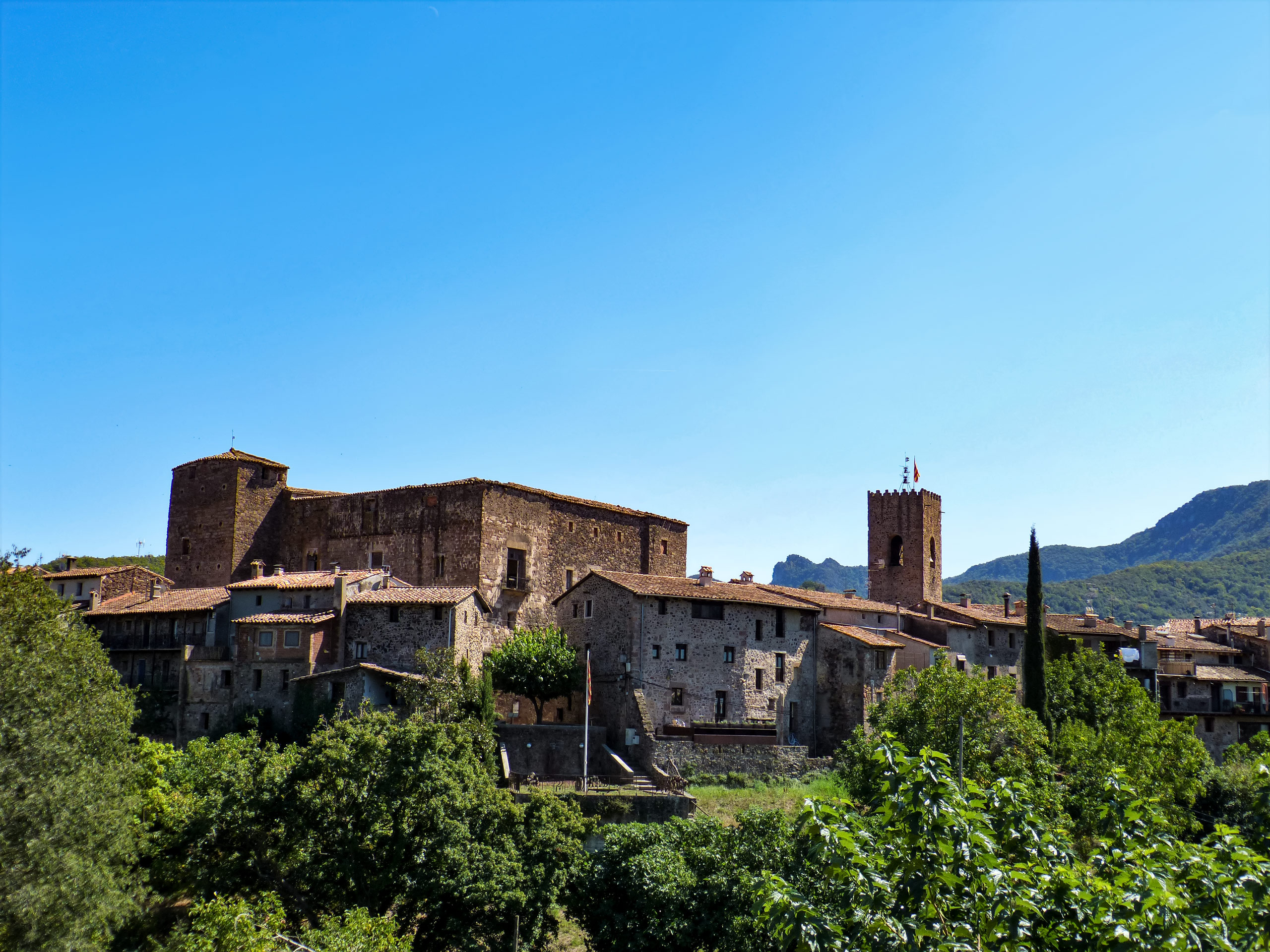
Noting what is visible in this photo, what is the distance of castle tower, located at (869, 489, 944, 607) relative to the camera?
81438mm

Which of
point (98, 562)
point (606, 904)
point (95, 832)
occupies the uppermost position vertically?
point (98, 562)

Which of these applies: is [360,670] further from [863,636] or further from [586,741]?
[863,636]

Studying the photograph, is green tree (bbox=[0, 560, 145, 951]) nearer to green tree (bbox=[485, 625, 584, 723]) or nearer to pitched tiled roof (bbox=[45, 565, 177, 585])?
green tree (bbox=[485, 625, 584, 723])

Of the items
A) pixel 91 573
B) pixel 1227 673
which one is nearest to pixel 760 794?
pixel 91 573

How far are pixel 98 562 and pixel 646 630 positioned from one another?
235 feet

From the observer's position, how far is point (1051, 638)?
76250 millimetres

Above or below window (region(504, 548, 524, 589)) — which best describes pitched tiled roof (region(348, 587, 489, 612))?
below

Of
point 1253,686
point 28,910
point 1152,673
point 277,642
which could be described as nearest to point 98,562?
point 277,642

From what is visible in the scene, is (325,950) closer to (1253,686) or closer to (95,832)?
(95,832)

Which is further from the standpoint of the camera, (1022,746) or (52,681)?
(1022,746)

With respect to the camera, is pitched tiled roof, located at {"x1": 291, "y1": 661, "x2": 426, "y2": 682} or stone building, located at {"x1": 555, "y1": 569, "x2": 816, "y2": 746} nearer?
pitched tiled roof, located at {"x1": 291, "y1": 661, "x2": 426, "y2": 682}

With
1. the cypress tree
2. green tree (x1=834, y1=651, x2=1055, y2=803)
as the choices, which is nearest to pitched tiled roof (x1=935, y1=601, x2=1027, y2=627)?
the cypress tree

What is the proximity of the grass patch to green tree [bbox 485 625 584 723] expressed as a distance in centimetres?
912

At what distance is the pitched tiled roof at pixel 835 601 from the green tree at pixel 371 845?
31023 millimetres
